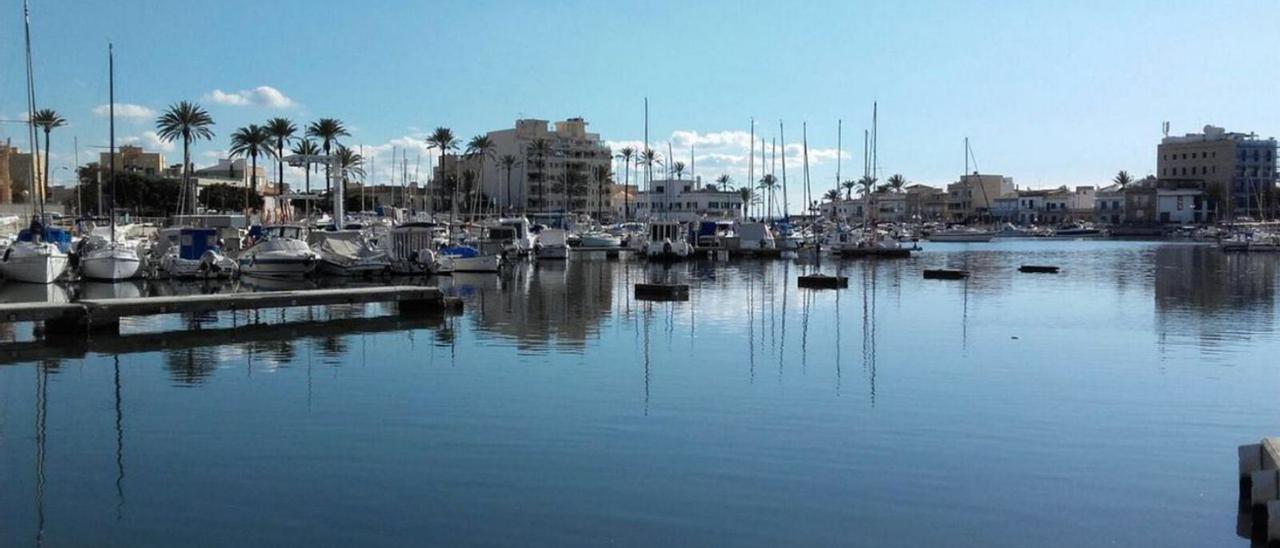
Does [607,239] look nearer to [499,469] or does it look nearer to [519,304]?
[519,304]

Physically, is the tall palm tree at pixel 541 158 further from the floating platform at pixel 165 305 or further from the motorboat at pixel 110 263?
the floating platform at pixel 165 305

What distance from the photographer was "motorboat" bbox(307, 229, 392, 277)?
5175 centimetres

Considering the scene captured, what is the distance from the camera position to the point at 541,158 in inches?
5812

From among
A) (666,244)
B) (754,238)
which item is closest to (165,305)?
(666,244)

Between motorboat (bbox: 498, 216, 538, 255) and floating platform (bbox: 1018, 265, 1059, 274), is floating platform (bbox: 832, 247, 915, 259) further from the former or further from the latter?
motorboat (bbox: 498, 216, 538, 255)

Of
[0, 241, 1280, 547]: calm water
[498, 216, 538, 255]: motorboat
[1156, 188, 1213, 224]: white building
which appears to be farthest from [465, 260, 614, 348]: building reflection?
[1156, 188, 1213, 224]: white building

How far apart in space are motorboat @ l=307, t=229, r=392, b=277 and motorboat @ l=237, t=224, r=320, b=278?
601 millimetres

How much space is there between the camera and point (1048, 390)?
64.0 ft

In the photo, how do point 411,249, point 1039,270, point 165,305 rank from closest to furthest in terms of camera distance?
point 165,305 < point 411,249 < point 1039,270

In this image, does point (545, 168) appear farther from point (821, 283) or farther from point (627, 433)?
point (627, 433)

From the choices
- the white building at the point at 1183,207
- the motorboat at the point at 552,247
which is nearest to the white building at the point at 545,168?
the motorboat at the point at 552,247

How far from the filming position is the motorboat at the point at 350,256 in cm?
5175

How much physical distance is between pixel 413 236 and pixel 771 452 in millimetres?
42183

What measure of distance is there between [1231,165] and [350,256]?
16386cm
